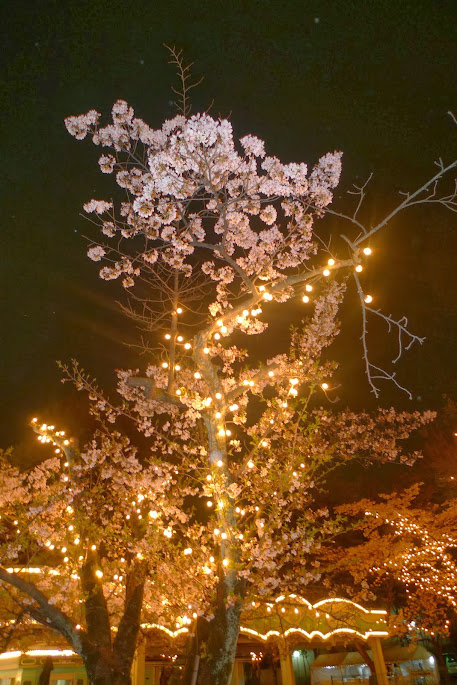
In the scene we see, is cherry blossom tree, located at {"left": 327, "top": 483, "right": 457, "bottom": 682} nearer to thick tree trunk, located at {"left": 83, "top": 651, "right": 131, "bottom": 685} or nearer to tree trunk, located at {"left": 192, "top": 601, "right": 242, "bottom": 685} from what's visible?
thick tree trunk, located at {"left": 83, "top": 651, "right": 131, "bottom": 685}

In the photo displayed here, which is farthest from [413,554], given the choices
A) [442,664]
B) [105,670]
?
[105,670]

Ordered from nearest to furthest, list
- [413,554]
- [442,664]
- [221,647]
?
[221,647]
[413,554]
[442,664]

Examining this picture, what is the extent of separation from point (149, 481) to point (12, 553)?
10.4 ft

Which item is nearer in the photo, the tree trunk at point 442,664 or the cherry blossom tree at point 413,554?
the cherry blossom tree at point 413,554

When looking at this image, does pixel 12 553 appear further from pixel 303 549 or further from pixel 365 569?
pixel 365 569

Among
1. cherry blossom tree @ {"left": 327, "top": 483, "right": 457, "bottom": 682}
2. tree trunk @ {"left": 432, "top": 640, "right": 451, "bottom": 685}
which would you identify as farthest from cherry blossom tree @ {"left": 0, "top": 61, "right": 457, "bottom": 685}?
tree trunk @ {"left": 432, "top": 640, "right": 451, "bottom": 685}

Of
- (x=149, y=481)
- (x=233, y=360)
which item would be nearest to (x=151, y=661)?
(x=149, y=481)

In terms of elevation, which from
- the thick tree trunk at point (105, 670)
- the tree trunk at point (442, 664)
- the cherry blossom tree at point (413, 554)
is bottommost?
the thick tree trunk at point (105, 670)

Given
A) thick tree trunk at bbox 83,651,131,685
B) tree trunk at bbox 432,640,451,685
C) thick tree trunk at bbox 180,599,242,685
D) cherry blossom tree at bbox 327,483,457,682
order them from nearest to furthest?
thick tree trunk at bbox 180,599,242,685 < thick tree trunk at bbox 83,651,131,685 < cherry blossom tree at bbox 327,483,457,682 < tree trunk at bbox 432,640,451,685

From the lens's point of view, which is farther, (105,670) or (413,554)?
(413,554)

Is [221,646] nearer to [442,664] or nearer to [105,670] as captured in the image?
[105,670]

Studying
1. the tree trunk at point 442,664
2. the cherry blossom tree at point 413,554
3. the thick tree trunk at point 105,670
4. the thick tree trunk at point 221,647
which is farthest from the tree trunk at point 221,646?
the tree trunk at point 442,664

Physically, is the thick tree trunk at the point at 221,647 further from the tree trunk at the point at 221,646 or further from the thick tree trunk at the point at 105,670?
the thick tree trunk at the point at 105,670

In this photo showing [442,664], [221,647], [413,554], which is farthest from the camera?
[442,664]
